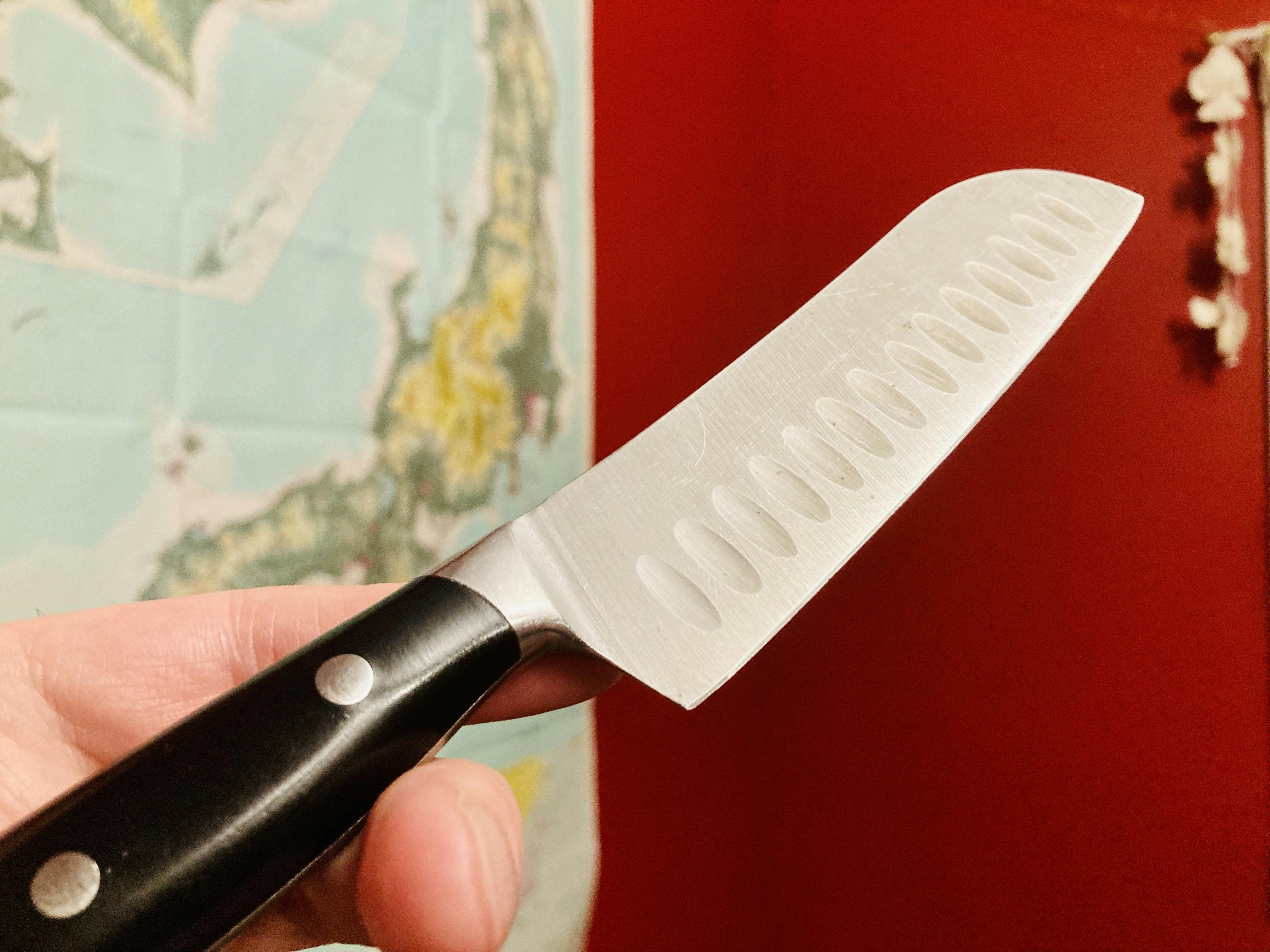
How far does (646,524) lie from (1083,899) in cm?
96

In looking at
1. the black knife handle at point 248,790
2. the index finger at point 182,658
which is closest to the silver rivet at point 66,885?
the black knife handle at point 248,790

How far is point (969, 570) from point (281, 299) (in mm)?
897

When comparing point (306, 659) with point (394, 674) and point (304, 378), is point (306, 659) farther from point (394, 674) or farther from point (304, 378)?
point (304, 378)

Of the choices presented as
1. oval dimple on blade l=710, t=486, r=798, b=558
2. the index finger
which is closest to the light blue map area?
the index finger

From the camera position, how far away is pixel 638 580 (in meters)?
0.33

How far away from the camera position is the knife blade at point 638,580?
21 centimetres

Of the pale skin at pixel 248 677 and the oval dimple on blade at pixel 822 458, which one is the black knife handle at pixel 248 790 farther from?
the oval dimple on blade at pixel 822 458

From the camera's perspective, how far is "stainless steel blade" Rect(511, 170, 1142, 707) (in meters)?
0.32

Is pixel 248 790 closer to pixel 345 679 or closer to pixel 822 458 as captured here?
pixel 345 679

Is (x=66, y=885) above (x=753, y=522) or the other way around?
the other way around

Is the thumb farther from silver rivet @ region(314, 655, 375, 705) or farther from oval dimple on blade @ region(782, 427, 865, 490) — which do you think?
oval dimple on blade @ region(782, 427, 865, 490)

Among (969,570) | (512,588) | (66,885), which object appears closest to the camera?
→ (66,885)

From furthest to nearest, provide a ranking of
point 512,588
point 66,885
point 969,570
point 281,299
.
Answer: point 969,570 → point 281,299 → point 512,588 → point 66,885

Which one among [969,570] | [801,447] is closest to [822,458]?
[801,447]
